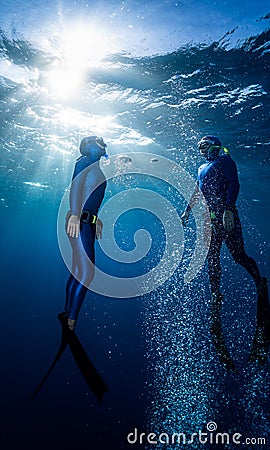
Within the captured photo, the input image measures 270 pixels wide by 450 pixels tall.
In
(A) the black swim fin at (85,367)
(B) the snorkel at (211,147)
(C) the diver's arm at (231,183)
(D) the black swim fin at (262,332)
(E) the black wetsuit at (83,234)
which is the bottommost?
(A) the black swim fin at (85,367)

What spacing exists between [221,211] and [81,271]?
2.44m

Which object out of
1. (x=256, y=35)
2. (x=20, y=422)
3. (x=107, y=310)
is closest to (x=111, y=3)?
(x=256, y=35)

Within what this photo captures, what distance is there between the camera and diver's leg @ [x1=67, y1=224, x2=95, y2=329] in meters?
4.04

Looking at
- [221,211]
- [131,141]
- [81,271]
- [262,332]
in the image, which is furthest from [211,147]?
[131,141]

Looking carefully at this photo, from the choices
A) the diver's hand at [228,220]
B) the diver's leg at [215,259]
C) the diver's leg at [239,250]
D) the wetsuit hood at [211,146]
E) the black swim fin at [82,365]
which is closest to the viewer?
the black swim fin at [82,365]

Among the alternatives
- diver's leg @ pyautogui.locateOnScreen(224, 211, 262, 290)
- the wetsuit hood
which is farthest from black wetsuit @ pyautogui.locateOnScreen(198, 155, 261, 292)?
the wetsuit hood

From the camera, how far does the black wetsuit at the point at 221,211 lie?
14.8 feet

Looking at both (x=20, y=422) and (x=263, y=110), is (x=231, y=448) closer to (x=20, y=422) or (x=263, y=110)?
(x=20, y=422)

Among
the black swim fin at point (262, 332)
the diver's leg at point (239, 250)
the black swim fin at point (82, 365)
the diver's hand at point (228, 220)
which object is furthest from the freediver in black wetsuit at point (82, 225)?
the black swim fin at point (262, 332)

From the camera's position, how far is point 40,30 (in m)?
7.77

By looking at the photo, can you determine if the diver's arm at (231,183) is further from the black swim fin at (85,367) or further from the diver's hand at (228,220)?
the black swim fin at (85,367)

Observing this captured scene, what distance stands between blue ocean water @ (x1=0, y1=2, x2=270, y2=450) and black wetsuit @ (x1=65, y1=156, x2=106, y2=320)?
2941mm

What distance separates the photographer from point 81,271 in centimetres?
414

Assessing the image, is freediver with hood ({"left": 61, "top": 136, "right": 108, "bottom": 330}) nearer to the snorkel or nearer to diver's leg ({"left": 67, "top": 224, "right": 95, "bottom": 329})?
diver's leg ({"left": 67, "top": 224, "right": 95, "bottom": 329})
